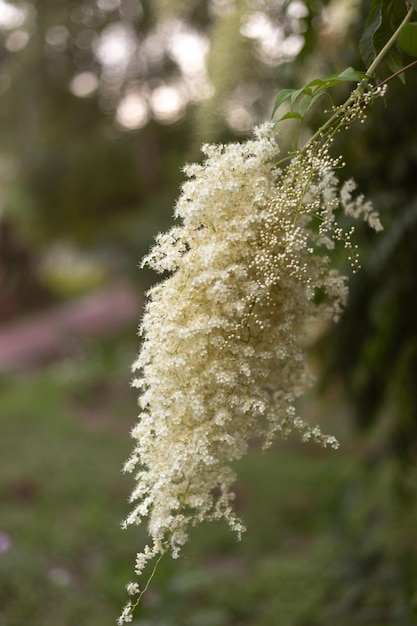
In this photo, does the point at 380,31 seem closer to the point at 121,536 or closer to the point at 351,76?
the point at 351,76

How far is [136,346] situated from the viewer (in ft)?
34.0

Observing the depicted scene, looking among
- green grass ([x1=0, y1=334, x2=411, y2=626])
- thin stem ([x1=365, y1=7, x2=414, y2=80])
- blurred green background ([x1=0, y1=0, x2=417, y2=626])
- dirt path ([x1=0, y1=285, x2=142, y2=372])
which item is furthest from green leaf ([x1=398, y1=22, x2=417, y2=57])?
dirt path ([x1=0, y1=285, x2=142, y2=372])

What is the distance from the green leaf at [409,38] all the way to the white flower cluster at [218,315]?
205mm

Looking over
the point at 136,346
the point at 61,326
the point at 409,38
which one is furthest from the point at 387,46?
the point at 61,326

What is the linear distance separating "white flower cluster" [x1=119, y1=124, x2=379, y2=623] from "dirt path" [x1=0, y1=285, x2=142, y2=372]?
353 inches

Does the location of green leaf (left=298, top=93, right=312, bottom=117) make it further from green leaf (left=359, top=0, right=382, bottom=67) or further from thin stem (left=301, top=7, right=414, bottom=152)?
green leaf (left=359, top=0, right=382, bottom=67)

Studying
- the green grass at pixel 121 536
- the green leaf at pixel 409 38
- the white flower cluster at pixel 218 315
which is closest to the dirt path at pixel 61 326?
the green grass at pixel 121 536

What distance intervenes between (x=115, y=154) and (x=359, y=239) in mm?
6013

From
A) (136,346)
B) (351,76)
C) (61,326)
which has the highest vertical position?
(61,326)

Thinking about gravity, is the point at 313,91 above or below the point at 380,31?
below

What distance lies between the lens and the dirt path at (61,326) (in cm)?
1148

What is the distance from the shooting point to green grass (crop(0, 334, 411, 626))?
133 inches

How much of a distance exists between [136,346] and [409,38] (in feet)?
31.2

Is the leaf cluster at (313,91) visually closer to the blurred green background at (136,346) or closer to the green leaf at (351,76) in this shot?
the green leaf at (351,76)
